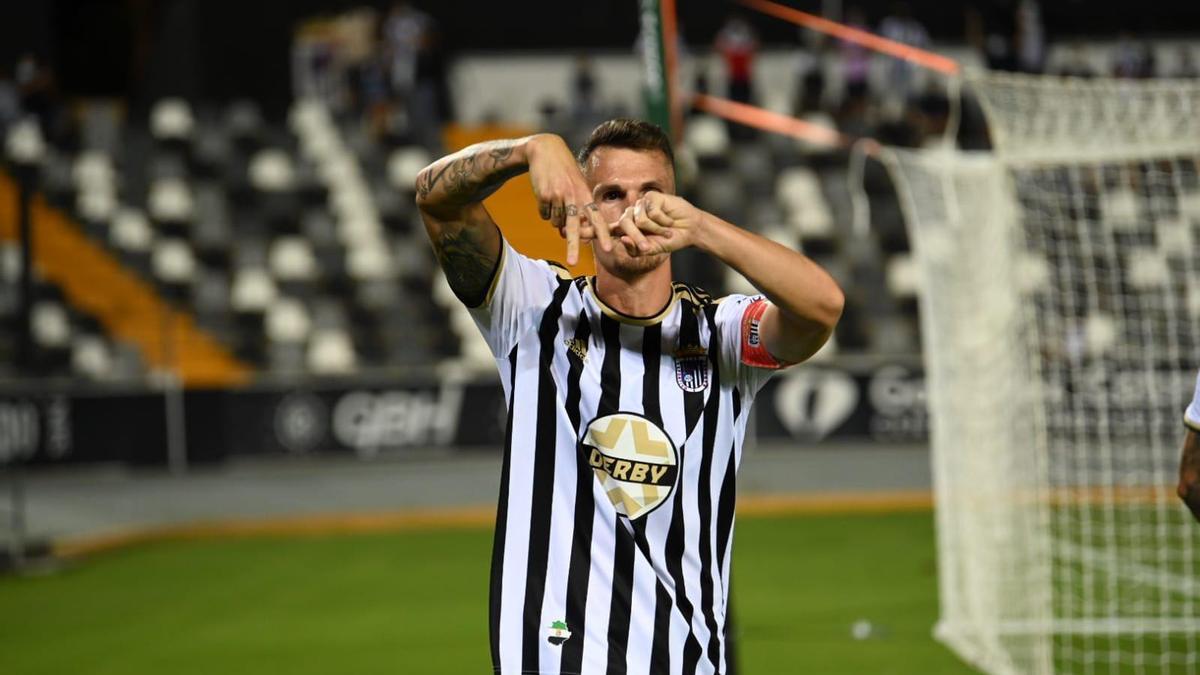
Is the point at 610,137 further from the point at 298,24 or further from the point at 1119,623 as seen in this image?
the point at 298,24

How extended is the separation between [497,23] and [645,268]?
16.2m

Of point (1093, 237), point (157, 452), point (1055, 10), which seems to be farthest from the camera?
point (1055, 10)

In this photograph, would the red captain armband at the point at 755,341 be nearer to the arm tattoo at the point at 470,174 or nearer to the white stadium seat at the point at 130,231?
the arm tattoo at the point at 470,174

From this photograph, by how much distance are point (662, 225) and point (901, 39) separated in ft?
49.5

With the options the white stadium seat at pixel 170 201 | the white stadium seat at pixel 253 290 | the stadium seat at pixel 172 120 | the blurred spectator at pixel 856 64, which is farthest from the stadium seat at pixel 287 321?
the blurred spectator at pixel 856 64

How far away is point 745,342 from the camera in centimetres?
255

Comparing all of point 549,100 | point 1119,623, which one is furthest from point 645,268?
point 549,100

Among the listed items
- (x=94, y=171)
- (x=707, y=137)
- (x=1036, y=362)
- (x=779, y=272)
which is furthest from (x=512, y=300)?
(x=94, y=171)

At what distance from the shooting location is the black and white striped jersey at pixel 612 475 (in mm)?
2492

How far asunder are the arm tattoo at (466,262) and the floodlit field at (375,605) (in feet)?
13.6

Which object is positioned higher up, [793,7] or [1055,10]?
[1055,10]

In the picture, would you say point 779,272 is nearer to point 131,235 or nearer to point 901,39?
point 131,235

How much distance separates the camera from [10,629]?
7840 mm

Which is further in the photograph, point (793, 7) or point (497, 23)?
point (497, 23)
